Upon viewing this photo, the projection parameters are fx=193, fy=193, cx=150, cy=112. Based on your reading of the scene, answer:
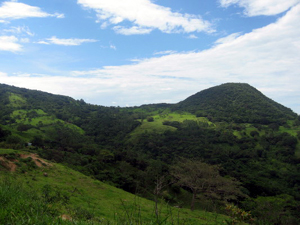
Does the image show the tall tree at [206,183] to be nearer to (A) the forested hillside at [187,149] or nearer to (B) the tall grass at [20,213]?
(A) the forested hillside at [187,149]

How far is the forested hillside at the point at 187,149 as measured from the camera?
30.2 meters

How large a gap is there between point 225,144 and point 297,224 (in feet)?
196

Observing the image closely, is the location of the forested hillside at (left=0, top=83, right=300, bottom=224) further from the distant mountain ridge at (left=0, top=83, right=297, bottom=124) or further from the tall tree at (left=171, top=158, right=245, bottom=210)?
the distant mountain ridge at (left=0, top=83, right=297, bottom=124)

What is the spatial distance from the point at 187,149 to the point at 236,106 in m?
69.9

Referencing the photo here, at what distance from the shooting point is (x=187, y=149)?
7681cm

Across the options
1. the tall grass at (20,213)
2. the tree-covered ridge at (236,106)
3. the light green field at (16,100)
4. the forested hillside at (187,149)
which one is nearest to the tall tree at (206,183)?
the forested hillside at (187,149)

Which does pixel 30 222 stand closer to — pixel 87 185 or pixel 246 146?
pixel 87 185

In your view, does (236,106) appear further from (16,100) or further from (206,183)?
(16,100)

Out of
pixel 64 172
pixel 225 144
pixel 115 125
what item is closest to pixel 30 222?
pixel 64 172

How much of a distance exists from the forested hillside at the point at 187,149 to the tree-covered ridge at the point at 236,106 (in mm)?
641

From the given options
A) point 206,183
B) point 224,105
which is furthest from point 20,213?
point 224,105

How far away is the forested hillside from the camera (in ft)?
99.1

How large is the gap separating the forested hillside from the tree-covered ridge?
0.64m

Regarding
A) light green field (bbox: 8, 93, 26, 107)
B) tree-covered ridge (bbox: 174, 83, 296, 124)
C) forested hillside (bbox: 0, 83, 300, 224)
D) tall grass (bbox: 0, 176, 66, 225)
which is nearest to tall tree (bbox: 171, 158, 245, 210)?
forested hillside (bbox: 0, 83, 300, 224)
